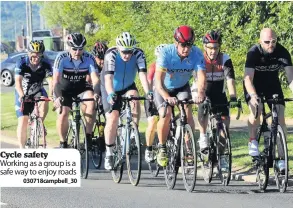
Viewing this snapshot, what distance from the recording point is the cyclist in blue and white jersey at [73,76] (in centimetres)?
1450

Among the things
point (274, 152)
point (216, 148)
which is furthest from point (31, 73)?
point (274, 152)

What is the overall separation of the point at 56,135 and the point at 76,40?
8.05 m

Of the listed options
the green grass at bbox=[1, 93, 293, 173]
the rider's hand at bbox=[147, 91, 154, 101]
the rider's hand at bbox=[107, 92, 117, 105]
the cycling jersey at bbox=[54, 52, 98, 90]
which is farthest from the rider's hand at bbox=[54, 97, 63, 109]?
the green grass at bbox=[1, 93, 293, 173]

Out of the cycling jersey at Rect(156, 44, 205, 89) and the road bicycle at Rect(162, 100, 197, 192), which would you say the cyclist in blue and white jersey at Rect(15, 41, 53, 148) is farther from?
the road bicycle at Rect(162, 100, 197, 192)

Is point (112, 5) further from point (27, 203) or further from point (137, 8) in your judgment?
point (27, 203)

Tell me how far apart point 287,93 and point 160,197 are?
12764 millimetres

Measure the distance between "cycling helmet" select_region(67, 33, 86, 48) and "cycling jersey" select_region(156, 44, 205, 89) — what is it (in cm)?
177

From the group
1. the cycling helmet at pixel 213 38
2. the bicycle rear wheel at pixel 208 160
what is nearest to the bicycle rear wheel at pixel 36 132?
the bicycle rear wheel at pixel 208 160

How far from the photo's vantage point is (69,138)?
14969 mm

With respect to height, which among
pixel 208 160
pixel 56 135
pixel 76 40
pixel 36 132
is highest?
pixel 76 40

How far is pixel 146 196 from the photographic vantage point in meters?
12.5

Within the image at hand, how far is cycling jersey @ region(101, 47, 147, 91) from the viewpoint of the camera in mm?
13820

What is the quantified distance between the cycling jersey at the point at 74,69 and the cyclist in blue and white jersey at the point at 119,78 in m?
0.53

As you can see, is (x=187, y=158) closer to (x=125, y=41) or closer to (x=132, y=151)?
(x=132, y=151)
